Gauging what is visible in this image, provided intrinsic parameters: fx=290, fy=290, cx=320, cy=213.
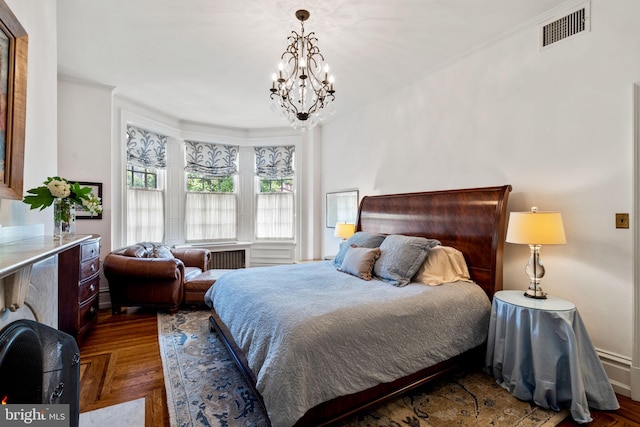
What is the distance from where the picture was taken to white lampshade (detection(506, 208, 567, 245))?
82.0 inches

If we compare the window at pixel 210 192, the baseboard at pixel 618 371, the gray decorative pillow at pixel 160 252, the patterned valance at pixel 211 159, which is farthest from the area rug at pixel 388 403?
the patterned valance at pixel 211 159

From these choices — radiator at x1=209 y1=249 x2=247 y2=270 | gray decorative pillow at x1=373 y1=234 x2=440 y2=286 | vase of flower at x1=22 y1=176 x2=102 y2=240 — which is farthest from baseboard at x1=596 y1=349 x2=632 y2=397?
radiator at x1=209 y1=249 x2=247 y2=270

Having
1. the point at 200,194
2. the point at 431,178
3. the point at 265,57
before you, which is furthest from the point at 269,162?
the point at 431,178

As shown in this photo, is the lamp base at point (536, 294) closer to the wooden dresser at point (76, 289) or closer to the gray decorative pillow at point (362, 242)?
the gray decorative pillow at point (362, 242)

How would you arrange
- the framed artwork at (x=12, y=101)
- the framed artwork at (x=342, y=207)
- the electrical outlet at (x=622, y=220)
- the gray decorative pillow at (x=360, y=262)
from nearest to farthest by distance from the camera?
the framed artwork at (x=12, y=101) → the electrical outlet at (x=622, y=220) → the gray decorative pillow at (x=360, y=262) → the framed artwork at (x=342, y=207)

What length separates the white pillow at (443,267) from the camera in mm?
2631

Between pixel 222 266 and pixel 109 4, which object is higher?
pixel 109 4

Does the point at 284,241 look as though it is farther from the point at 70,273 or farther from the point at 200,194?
the point at 70,273

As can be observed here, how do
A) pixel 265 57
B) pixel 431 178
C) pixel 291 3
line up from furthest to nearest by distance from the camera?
1. pixel 431 178
2. pixel 265 57
3. pixel 291 3

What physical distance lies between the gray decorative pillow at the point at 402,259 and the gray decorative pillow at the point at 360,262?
6 centimetres

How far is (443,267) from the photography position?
2.67 meters

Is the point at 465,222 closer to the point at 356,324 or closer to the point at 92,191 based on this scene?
the point at 356,324

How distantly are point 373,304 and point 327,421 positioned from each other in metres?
0.73

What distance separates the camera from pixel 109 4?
233 centimetres
